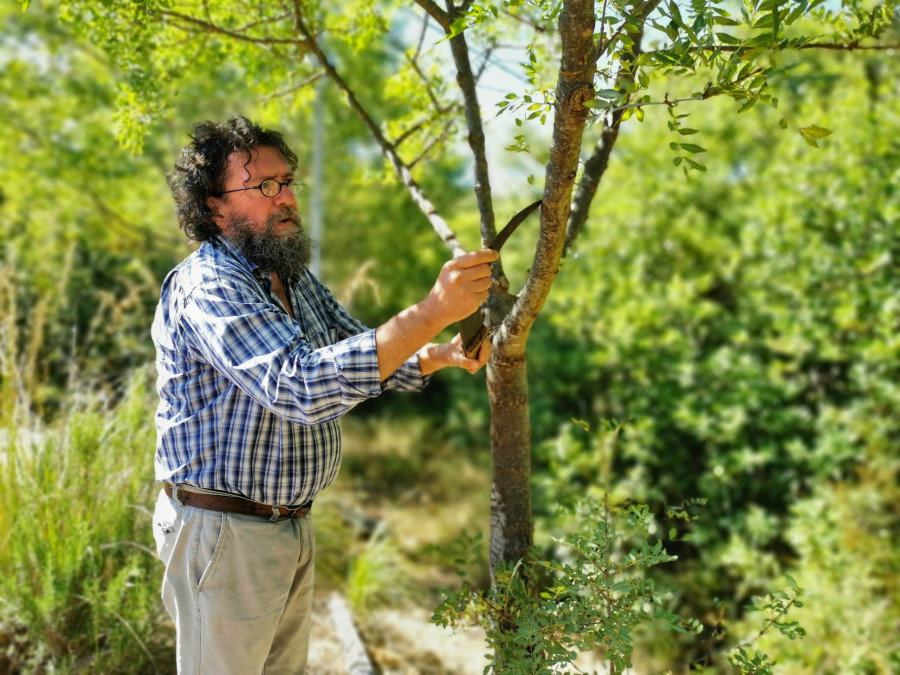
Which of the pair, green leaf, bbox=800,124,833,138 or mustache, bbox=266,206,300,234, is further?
mustache, bbox=266,206,300,234

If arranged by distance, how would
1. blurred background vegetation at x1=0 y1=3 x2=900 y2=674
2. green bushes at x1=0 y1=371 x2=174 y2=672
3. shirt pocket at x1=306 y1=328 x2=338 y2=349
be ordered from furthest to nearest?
blurred background vegetation at x1=0 y1=3 x2=900 y2=674 → green bushes at x1=0 y1=371 x2=174 y2=672 → shirt pocket at x1=306 y1=328 x2=338 y2=349

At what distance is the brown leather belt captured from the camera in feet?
6.11

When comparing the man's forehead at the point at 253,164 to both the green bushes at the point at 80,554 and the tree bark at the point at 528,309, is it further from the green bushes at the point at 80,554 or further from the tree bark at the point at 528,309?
the green bushes at the point at 80,554

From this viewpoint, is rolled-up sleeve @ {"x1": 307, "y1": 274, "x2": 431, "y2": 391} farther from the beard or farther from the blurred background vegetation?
the blurred background vegetation

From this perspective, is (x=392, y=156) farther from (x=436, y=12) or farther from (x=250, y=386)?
(x=250, y=386)

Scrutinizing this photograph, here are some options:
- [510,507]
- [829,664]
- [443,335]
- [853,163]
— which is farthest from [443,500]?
[510,507]

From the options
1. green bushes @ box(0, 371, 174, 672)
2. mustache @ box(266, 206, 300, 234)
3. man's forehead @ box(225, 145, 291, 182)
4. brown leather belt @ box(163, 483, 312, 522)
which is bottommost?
green bushes @ box(0, 371, 174, 672)

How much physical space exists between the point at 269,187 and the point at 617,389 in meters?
4.31

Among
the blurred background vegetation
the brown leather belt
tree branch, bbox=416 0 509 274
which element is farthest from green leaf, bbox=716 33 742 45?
the brown leather belt

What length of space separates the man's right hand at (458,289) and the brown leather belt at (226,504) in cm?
73

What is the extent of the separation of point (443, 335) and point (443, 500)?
239 cm

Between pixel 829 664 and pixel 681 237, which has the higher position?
pixel 681 237

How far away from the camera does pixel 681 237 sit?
6547mm

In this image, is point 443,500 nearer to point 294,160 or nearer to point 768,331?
point 768,331
